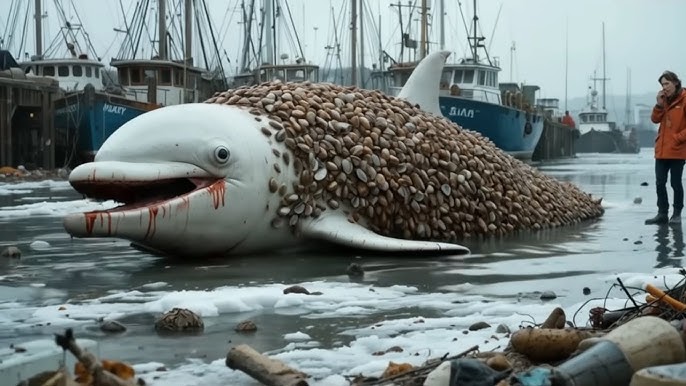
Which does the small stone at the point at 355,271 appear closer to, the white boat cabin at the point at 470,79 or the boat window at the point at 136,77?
the boat window at the point at 136,77

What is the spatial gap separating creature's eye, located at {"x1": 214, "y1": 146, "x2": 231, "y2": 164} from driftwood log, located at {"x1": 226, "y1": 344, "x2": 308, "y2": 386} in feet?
14.7

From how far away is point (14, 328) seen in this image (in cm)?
550

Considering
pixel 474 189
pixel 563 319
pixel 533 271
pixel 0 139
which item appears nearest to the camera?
pixel 563 319

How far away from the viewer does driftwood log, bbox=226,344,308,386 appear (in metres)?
4.03

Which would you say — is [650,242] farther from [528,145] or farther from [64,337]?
[528,145]

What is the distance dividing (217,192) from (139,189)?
72 cm

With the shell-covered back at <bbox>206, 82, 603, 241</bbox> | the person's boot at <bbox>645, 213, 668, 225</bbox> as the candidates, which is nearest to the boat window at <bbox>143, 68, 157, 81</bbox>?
the shell-covered back at <bbox>206, 82, 603, 241</bbox>

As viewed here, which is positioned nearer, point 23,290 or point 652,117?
point 23,290

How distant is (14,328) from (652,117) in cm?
824

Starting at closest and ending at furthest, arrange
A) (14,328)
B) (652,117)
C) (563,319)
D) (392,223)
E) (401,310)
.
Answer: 1. (563,319)
2. (14,328)
3. (401,310)
4. (392,223)
5. (652,117)

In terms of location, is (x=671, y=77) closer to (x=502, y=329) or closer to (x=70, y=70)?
(x=502, y=329)

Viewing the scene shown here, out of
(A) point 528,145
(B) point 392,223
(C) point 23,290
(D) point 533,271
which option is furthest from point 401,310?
(A) point 528,145

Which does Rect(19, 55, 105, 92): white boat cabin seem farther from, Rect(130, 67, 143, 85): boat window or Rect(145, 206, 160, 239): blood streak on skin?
Result: Rect(145, 206, 160, 239): blood streak on skin

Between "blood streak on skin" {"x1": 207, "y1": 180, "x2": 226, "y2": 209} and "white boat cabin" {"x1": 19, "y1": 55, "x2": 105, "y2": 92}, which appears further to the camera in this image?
"white boat cabin" {"x1": 19, "y1": 55, "x2": 105, "y2": 92}
